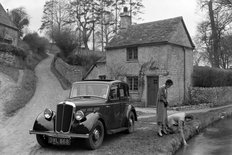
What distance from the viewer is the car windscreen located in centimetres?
927

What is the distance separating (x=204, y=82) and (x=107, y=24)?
1890 cm

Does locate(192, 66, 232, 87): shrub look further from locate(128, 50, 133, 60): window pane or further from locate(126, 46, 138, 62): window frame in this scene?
locate(128, 50, 133, 60): window pane

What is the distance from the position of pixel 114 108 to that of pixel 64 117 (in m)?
2.07

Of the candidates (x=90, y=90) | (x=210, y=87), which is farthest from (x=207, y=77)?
(x=90, y=90)

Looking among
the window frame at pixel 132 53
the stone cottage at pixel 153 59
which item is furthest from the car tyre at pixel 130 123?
the window frame at pixel 132 53

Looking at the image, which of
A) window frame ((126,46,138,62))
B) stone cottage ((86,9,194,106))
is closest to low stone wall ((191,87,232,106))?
stone cottage ((86,9,194,106))

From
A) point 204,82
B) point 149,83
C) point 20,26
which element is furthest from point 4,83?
point 20,26

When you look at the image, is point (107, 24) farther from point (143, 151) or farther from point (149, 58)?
point (143, 151)

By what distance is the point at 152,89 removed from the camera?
2172 cm

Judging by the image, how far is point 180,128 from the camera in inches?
393

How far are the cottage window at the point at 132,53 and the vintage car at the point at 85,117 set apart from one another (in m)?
13.2

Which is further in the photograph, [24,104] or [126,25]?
[126,25]

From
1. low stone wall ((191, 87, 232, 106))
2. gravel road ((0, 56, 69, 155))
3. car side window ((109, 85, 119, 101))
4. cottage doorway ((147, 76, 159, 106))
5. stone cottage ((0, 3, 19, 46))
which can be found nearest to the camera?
gravel road ((0, 56, 69, 155))

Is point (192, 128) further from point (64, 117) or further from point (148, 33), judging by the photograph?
point (148, 33)
